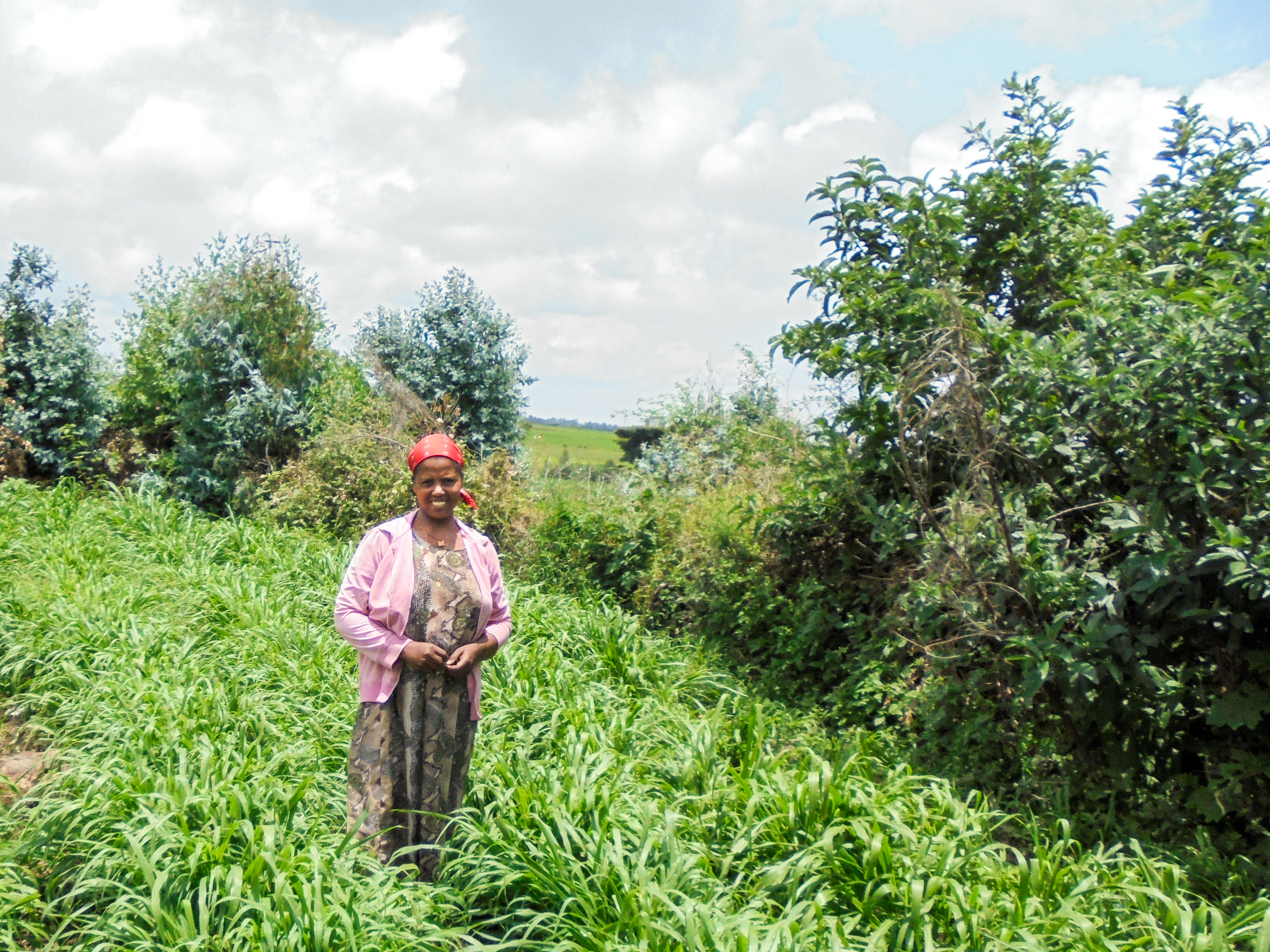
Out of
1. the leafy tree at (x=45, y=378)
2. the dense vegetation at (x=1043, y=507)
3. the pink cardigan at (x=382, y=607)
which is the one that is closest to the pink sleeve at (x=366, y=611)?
the pink cardigan at (x=382, y=607)

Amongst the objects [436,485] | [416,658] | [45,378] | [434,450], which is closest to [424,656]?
[416,658]

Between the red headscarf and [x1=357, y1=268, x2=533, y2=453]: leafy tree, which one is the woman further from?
[x1=357, y1=268, x2=533, y2=453]: leafy tree

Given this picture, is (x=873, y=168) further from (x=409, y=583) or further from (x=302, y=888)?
(x=302, y=888)

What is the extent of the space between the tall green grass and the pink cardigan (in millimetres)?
623

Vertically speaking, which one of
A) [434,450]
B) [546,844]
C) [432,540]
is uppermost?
[434,450]

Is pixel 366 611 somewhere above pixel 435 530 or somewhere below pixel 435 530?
below

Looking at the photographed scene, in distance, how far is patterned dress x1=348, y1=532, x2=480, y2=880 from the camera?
3420 millimetres

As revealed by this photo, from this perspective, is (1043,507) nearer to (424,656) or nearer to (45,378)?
(424,656)

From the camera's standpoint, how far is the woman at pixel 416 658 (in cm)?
339

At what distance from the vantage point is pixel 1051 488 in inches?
172

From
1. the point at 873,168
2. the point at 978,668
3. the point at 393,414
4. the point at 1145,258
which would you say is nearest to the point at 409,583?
the point at 978,668

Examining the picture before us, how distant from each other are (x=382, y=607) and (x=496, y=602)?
0.46m

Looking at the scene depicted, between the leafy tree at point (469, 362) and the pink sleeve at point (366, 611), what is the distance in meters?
8.51

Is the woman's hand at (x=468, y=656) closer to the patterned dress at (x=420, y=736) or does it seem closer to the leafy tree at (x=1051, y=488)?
the patterned dress at (x=420, y=736)
